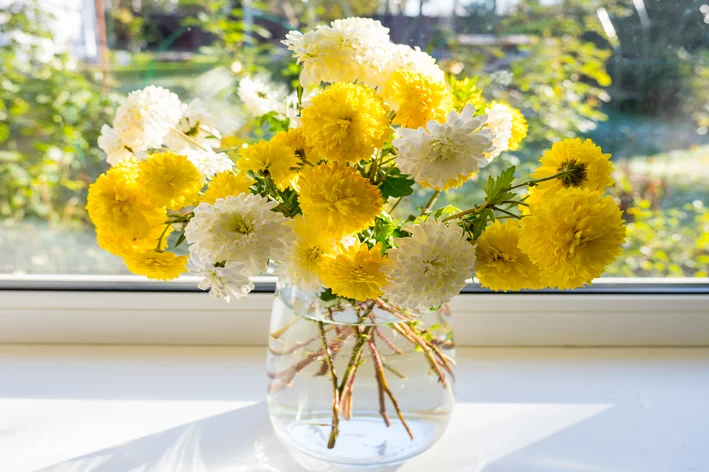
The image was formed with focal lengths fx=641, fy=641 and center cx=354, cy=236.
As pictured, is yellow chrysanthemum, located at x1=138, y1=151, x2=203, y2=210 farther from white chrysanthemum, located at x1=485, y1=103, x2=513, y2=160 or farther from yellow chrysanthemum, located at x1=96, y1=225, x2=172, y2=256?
white chrysanthemum, located at x1=485, y1=103, x2=513, y2=160

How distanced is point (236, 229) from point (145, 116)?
0.59ft

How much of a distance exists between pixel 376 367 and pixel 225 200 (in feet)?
0.89

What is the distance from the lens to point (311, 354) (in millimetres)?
690

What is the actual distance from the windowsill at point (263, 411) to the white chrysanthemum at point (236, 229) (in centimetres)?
36

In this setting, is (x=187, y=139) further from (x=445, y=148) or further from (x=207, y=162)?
(x=445, y=148)

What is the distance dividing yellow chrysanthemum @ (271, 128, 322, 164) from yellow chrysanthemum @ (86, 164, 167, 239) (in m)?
0.13

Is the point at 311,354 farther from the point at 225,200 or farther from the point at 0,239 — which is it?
the point at 0,239

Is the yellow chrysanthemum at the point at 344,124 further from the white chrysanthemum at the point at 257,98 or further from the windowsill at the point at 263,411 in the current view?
the windowsill at the point at 263,411

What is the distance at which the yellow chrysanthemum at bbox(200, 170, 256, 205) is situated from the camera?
541mm

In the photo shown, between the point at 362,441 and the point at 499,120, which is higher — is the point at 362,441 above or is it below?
below

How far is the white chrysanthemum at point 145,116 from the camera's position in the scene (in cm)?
60

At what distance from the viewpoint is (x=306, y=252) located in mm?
548

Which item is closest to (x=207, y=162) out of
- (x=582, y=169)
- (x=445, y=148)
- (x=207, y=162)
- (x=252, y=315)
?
(x=207, y=162)

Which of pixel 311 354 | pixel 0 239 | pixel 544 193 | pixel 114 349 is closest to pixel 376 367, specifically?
pixel 311 354
